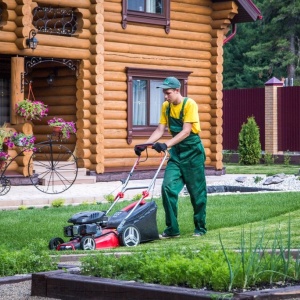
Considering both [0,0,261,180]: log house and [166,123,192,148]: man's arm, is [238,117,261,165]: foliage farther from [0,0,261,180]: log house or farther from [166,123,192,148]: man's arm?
[166,123,192,148]: man's arm

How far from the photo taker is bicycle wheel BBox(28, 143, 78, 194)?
20.7 meters

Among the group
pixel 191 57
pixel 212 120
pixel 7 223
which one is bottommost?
pixel 7 223

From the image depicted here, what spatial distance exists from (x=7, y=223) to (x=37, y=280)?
21.5ft

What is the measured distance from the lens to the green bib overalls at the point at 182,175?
12.1 meters

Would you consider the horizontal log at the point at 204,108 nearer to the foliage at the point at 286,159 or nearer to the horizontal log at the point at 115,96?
the horizontal log at the point at 115,96

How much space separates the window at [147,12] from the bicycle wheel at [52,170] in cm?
342

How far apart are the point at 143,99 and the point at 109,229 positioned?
13.4 m

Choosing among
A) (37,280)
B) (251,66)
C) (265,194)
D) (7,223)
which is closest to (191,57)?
(265,194)

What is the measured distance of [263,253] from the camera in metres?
7.54

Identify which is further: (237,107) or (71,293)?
(237,107)

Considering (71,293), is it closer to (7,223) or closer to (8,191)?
(7,223)

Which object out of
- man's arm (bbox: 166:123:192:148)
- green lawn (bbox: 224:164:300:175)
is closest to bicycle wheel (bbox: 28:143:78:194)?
green lawn (bbox: 224:164:300:175)

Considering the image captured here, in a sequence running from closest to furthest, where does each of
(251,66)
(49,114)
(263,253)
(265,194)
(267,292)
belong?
(267,292), (263,253), (265,194), (49,114), (251,66)

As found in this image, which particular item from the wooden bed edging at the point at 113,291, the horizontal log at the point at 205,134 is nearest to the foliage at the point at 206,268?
the wooden bed edging at the point at 113,291
